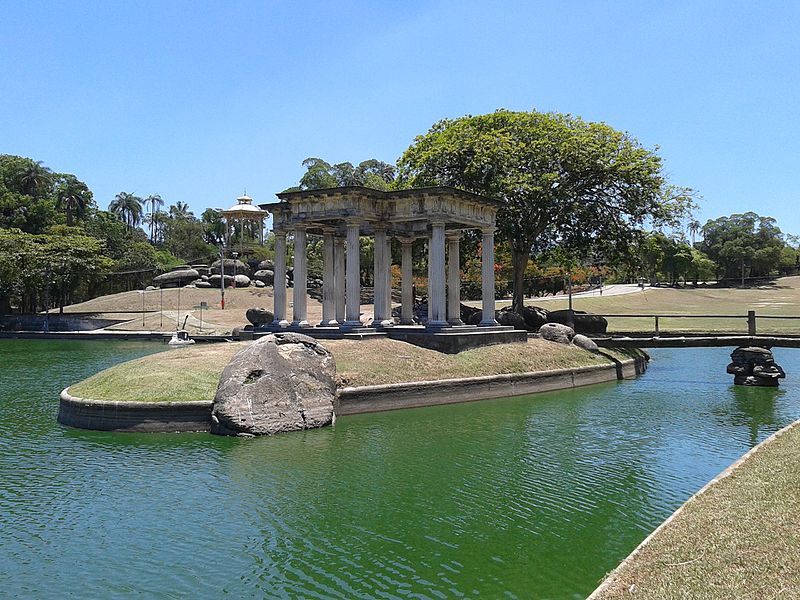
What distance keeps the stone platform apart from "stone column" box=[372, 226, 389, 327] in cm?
133

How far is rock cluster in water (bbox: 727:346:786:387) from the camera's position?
1104 inches

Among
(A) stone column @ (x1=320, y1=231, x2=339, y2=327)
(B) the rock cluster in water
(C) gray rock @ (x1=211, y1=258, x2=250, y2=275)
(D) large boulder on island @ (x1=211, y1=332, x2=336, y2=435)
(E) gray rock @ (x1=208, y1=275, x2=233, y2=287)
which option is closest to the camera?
(D) large boulder on island @ (x1=211, y1=332, x2=336, y2=435)

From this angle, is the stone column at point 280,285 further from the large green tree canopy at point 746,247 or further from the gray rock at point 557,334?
the large green tree canopy at point 746,247

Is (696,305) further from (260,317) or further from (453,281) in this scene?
(260,317)

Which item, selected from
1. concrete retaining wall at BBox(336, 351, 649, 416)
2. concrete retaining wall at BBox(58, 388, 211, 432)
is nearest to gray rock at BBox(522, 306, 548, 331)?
concrete retaining wall at BBox(336, 351, 649, 416)

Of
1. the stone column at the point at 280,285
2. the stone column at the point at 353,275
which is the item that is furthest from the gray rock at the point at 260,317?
the stone column at the point at 353,275

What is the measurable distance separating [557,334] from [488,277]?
14.0 feet

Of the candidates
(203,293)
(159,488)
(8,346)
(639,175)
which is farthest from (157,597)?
(203,293)

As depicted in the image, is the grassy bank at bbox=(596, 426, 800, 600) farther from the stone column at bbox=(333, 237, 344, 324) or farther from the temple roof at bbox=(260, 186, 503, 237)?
the stone column at bbox=(333, 237, 344, 324)

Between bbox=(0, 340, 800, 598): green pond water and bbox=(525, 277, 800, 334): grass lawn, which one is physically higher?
bbox=(525, 277, 800, 334): grass lawn

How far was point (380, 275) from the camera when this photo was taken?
31.0 meters

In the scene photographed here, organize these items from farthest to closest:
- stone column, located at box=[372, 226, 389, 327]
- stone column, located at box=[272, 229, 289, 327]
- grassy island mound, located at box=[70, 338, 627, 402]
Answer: stone column, located at box=[272, 229, 289, 327], stone column, located at box=[372, 226, 389, 327], grassy island mound, located at box=[70, 338, 627, 402]

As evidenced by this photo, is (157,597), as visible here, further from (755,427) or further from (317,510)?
(755,427)

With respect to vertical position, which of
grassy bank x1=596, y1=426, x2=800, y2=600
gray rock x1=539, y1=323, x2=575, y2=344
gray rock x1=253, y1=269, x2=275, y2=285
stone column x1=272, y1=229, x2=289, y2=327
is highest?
gray rock x1=253, y1=269, x2=275, y2=285
